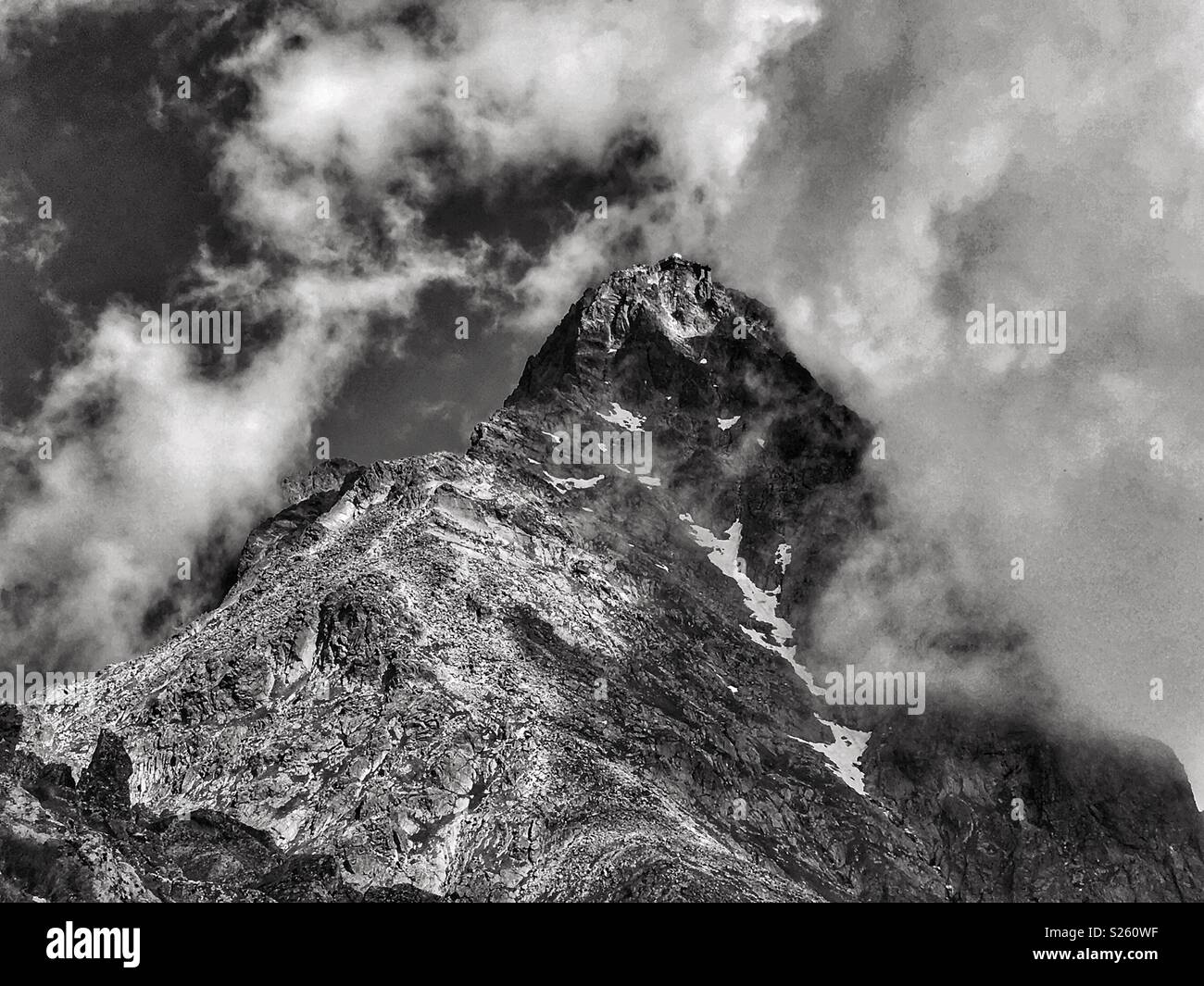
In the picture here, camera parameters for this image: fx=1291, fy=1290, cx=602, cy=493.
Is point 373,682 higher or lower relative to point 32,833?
higher

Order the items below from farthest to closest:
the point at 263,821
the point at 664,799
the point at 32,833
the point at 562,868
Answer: the point at 664,799 < the point at 263,821 < the point at 562,868 < the point at 32,833
